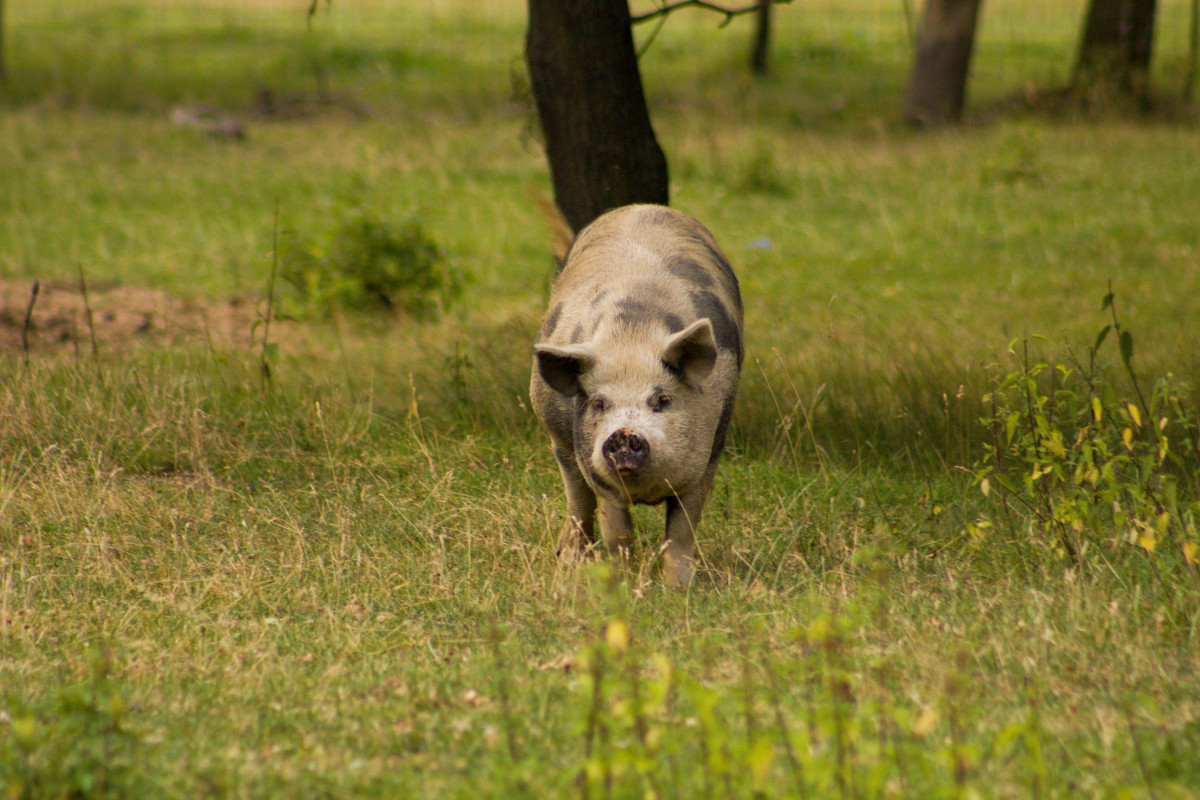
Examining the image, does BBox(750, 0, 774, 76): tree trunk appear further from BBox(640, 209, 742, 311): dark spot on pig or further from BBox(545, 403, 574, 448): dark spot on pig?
BBox(545, 403, 574, 448): dark spot on pig

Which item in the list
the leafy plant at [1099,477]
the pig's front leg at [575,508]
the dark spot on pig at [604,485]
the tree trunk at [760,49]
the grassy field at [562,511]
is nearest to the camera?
the grassy field at [562,511]

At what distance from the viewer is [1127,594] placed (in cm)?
395

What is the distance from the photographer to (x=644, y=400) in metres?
4.08

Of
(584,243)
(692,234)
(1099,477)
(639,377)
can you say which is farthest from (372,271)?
(1099,477)

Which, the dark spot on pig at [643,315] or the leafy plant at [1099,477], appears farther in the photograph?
the dark spot on pig at [643,315]

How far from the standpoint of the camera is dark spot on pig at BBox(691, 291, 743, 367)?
452cm

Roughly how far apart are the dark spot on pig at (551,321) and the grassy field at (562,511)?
2.29ft

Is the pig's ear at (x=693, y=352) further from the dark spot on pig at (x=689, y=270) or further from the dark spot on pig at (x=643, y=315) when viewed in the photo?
the dark spot on pig at (x=689, y=270)

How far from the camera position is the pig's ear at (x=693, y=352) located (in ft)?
13.1

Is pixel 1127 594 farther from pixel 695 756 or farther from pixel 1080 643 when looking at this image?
pixel 695 756

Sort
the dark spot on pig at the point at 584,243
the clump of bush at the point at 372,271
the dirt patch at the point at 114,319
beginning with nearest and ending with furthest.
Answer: the dark spot on pig at the point at 584,243 → the dirt patch at the point at 114,319 → the clump of bush at the point at 372,271

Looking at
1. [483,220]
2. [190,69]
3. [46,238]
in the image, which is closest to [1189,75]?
[483,220]

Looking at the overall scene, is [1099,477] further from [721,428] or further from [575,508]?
[575,508]

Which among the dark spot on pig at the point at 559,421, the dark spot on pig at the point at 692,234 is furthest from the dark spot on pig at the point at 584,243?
the dark spot on pig at the point at 559,421
